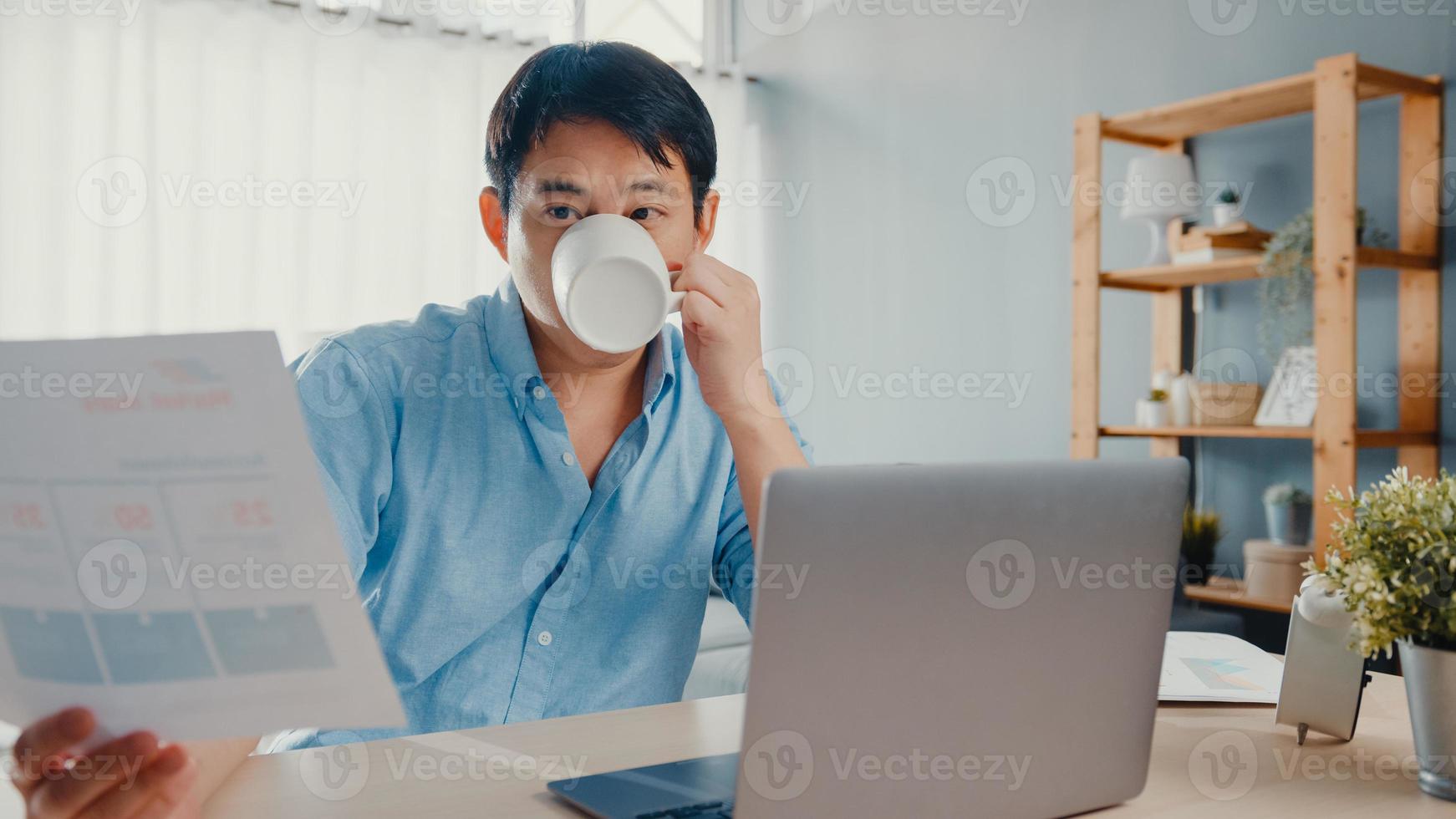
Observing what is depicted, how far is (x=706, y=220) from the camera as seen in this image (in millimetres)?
1359

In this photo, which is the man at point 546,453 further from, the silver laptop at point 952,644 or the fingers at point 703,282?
the silver laptop at point 952,644

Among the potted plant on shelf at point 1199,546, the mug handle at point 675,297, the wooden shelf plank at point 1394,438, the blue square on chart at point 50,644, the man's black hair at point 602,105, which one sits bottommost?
the potted plant on shelf at point 1199,546

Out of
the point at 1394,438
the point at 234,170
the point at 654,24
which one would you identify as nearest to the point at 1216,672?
the point at 1394,438

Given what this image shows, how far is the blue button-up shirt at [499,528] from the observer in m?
1.16

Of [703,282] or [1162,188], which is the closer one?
[703,282]

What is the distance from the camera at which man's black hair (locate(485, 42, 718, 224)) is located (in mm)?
1196

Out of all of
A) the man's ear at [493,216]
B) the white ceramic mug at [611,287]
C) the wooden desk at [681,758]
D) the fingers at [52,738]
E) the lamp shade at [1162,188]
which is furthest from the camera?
the lamp shade at [1162,188]

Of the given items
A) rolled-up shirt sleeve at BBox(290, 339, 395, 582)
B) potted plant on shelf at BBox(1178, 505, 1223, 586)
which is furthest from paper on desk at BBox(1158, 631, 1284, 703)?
potted plant on shelf at BBox(1178, 505, 1223, 586)

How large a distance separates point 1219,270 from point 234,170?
288 centimetres

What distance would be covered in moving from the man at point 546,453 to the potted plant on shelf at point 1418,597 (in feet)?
1.64

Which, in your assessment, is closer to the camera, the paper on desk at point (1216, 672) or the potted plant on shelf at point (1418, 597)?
the potted plant on shelf at point (1418, 597)

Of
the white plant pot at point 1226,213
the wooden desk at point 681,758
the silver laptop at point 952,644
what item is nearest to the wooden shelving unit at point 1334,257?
the white plant pot at point 1226,213

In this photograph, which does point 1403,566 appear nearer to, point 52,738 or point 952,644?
point 952,644

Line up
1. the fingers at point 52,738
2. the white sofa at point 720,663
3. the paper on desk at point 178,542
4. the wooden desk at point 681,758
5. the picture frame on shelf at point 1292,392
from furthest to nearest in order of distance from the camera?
the picture frame on shelf at point 1292,392 < the white sofa at point 720,663 < the wooden desk at point 681,758 < the fingers at point 52,738 < the paper on desk at point 178,542
